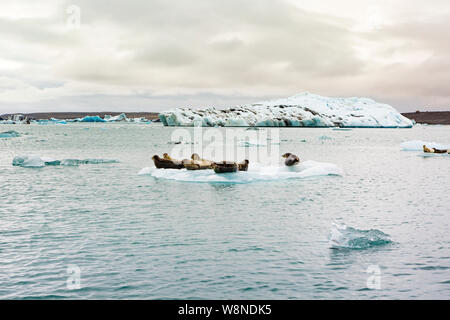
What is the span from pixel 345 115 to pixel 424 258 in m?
138

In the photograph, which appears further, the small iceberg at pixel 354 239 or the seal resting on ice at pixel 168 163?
the seal resting on ice at pixel 168 163

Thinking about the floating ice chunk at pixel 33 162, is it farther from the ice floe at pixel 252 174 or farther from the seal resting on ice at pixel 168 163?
the seal resting on ice at pixel 168 163

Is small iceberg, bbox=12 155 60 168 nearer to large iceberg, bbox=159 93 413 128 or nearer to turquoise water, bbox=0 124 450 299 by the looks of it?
turquoise water, bbox=0 124 450 299

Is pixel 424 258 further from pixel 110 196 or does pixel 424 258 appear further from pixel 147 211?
pixel 110 196

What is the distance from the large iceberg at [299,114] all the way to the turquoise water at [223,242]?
10418 centimetres

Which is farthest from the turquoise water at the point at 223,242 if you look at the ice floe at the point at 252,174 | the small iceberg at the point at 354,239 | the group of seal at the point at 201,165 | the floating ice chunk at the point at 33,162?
the floating ice chunk at the point at 33,162

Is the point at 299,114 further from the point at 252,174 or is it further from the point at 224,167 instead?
the point at 224,167

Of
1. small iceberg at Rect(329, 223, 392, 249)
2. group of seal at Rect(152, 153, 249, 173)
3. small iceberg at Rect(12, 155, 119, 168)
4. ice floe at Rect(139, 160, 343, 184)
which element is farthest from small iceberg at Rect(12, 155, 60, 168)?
small iceberg at Rect(329, 223, 392, 249)

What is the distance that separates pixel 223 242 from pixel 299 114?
12807cm

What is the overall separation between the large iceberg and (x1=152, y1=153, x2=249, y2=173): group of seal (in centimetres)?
9672

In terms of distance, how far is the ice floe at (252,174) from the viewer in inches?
806

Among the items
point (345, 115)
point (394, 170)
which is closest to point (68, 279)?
point (394, 170)

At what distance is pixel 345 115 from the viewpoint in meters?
142

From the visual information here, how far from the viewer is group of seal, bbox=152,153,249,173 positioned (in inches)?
805
